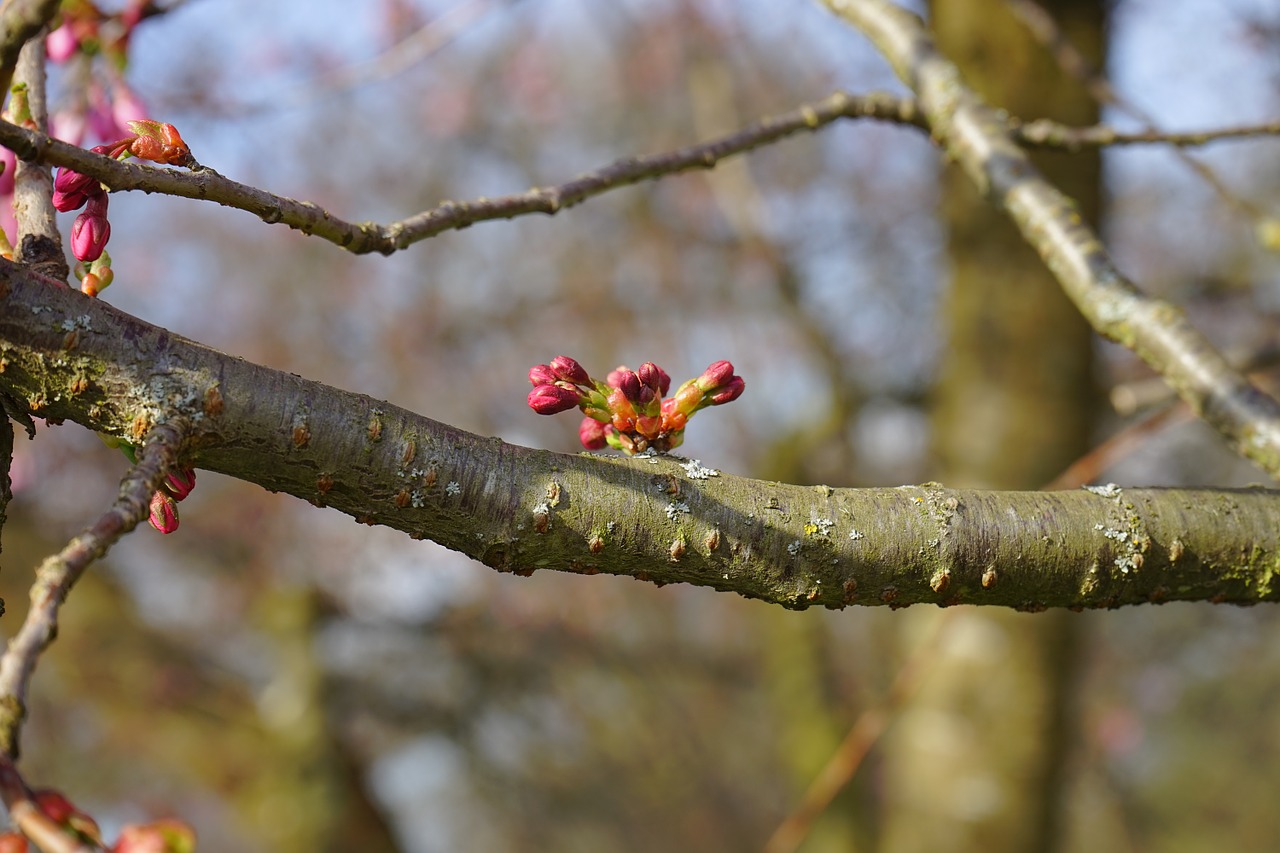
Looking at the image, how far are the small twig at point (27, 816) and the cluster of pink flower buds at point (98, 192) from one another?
1.55 feet

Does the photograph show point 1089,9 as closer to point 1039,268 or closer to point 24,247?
point 1039,268

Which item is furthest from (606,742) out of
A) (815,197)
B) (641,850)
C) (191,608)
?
(815,197)

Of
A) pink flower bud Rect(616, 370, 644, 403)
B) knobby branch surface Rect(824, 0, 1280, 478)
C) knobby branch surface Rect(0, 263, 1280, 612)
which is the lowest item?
knobby branch surface Rect(0, 263, 1280, 612)

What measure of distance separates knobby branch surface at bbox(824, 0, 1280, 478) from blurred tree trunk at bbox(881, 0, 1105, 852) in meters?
2.48

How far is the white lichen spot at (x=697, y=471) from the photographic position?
90cm

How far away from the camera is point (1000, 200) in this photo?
1408mm

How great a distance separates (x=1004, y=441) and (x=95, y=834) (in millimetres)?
3713

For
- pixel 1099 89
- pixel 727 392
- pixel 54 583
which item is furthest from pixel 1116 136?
pixel 54 583

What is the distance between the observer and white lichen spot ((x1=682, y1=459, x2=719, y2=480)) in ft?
→ 2.96

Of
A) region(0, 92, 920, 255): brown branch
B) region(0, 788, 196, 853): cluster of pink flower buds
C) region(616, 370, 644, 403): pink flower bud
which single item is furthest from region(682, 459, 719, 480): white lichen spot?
region(0, 788, 196, 853): cluster of pink flower buds

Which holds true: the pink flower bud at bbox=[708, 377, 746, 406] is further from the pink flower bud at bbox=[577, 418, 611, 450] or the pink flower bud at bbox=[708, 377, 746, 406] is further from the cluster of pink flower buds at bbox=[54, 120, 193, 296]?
the cluster of pink flower buds at bbox=[54, 120, 193, 296]

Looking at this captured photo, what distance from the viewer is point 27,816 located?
49 centimetres

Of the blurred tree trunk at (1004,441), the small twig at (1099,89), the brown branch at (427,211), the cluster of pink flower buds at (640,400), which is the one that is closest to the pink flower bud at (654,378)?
the cluster of pink flower buds at (640,400)

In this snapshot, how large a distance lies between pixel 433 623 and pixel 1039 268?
4.25 m
